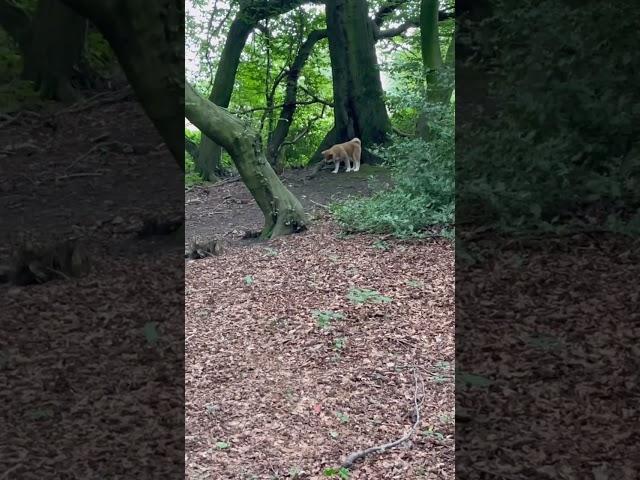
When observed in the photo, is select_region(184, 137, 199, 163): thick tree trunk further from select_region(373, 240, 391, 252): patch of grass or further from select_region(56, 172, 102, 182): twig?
select_region(56, 172, 102, 182): twig

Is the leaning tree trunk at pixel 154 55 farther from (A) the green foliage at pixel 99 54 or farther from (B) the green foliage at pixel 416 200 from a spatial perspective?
(B) the green foliage at pixel 416 200

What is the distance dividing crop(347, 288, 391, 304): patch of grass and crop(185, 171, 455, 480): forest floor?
14 millimetres

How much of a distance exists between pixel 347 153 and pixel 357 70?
119 centimetres

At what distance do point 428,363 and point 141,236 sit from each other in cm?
178

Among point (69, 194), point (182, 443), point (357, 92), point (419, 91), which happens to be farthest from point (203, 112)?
point (182, 443)

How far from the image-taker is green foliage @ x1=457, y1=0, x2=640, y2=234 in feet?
12.0

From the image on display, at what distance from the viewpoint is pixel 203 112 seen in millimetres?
6215

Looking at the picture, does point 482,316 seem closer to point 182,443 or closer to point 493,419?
point 493,419

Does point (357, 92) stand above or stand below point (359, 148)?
above

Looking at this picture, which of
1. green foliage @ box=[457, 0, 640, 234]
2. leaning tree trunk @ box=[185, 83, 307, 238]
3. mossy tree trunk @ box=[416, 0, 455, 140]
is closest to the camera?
green foliage @ box=[457, 0, 640, 234]

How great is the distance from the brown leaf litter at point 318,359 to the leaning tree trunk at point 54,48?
5.30 ft

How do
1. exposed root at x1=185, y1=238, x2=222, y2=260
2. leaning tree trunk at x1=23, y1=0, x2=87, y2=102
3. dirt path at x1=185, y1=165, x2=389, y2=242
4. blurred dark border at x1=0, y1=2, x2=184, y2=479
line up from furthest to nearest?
dirt path at x1=185, y1=165, x2=389, y2=242
exposed root at x1=185, y1=238, x2=222, y2=260
leaning tree trunk at x1=23, y1=0, x2=87, y2=102
blurred dark border at x1=0, y1=2, x2=184, y2=479

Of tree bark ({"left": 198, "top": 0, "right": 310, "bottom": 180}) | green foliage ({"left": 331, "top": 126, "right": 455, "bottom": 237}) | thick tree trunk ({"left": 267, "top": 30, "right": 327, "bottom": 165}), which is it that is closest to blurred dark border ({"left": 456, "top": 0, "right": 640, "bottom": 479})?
green foliage ({"left": 331, "top": 126, "right": 455, "bottom": 237})

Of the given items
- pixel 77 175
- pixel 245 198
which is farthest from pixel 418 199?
pixel 77 175
